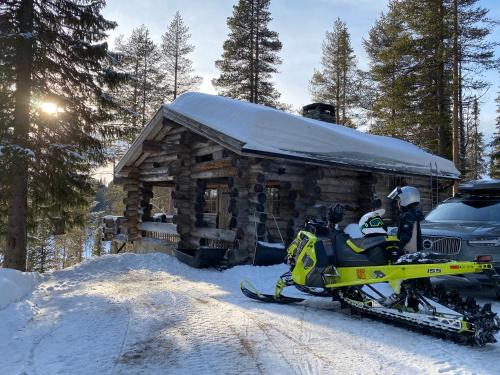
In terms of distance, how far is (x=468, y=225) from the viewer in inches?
285

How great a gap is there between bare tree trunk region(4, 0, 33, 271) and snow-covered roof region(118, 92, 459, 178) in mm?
3983

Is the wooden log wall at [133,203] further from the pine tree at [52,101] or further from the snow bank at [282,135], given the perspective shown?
the snow bank at [282,135]

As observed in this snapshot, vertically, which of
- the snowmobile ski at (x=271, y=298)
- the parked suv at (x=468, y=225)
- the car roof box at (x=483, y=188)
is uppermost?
the car roof box at (x=483, y=188)

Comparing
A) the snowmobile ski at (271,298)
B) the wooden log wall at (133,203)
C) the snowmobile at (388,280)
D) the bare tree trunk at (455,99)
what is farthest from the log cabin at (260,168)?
the snowmobile at (388,280)

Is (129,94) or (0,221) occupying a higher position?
(129,94)

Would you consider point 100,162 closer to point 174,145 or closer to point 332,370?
point 174,145

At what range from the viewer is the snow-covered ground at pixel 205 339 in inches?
148

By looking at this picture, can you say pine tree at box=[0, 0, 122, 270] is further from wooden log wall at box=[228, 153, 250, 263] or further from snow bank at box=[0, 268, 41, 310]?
wooden log wall at box=[228, 153, 250, 263]

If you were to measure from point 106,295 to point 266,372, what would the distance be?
4.76 meters

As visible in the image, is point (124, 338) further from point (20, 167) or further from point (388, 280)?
point (20, 167)

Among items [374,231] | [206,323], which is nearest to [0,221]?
[206,323]

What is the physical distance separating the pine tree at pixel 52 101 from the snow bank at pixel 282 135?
8.27ft

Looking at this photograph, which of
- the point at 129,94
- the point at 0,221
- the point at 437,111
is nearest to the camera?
the point at 0,221

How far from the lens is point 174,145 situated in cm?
1327
